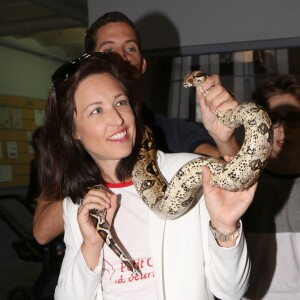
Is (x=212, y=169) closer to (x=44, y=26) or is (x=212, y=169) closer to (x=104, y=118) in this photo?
(x=104, y=118)

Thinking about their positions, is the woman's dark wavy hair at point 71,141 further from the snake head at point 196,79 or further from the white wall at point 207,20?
the white wall at point 207,20

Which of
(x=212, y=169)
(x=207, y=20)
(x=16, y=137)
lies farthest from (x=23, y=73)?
(x=212, y=169)

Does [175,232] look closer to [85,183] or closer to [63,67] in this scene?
[85,183]

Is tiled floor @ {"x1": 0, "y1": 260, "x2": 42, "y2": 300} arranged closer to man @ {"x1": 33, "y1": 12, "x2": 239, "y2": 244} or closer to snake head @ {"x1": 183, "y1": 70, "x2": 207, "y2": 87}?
man @ {"x1": 33, "y1": 12, "x2": 239, "y2": 244}

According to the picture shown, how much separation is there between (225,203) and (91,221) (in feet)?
1.39

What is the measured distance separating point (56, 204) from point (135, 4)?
234cm

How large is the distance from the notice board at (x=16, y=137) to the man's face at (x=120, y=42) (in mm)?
4398

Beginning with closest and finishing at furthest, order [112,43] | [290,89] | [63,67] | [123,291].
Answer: [123,291] → [63,67] → [290,89] → [112,43]

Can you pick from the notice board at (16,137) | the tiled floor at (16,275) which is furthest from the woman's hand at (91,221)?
the notice board at (16,137)

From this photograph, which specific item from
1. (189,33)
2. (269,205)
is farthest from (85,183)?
(189,33)

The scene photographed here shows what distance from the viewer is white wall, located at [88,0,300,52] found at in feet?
10.6

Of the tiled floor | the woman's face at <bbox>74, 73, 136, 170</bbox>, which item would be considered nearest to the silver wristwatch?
the woman's face at <bbox>74, 73, 136, 170</bbox>

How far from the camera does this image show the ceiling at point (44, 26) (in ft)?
17.1

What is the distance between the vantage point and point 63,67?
150cm
